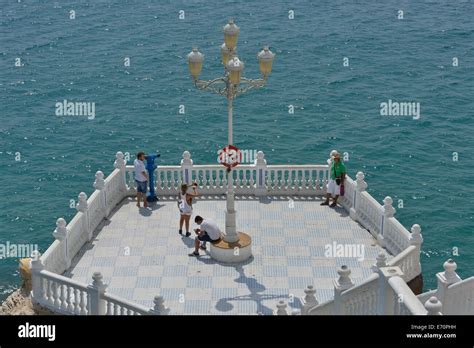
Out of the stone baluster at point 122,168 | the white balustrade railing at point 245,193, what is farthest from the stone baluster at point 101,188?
the stone baluster at point 122,168

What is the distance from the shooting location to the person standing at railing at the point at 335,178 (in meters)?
24.2

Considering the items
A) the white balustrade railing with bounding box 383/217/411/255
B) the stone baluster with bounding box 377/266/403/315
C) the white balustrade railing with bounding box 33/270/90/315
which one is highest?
the stone baluster with bounding box 377/266/403/315

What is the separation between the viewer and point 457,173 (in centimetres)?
3603

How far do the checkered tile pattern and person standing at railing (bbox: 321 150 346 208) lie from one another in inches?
17.3

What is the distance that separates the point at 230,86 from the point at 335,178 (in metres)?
5.51

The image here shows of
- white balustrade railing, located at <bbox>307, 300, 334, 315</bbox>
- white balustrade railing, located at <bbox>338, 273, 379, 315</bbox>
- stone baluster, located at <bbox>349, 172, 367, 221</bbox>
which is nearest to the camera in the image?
white balustrade railing, located at <bbox>338, 273, 379, 315</bbox>

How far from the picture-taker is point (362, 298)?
1541 centimetres

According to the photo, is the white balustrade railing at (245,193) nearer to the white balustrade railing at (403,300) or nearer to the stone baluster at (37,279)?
the stone baluster at (37,279)

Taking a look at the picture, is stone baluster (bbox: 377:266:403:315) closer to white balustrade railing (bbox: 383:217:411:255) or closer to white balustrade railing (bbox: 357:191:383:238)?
white balustrade railing (bbox: 383:217:411:255)

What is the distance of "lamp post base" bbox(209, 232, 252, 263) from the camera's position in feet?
70.9

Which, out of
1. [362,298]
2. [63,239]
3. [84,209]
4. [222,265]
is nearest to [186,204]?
[222,265]

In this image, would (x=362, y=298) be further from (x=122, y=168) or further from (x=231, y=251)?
(x=122, y=168)

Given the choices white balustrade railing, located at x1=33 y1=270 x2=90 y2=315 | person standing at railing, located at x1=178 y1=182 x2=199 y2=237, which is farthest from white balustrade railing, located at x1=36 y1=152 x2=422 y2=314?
person standing at railing, located at x1=178 y1=182 x2=199 y2=237

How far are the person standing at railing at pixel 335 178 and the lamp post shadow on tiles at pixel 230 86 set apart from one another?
3.51 m
